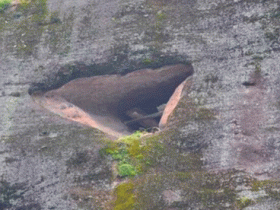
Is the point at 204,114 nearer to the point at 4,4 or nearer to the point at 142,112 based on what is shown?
the point at 142,112

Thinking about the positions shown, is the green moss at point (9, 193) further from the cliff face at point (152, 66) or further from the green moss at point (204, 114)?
the green moss at point (204, 114)

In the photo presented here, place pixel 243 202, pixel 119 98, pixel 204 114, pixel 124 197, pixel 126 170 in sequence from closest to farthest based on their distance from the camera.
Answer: pixel 243 202, pixel 124 197, pixel 126 170, pixel 204 114, pixel 119 98

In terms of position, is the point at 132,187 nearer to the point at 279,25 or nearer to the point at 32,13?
the point at 279,25

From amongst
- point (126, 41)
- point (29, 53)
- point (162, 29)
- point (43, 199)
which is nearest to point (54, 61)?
point (29, 53)

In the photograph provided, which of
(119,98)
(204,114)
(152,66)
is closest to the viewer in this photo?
(204,114)

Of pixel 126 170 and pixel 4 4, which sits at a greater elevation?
pixel 4 4

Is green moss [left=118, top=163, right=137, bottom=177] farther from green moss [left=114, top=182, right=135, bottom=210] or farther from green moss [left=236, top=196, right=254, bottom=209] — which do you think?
green moss [left=236, top=196, right=254, bottom=209]

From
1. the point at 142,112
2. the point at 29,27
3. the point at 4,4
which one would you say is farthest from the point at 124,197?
the point at 4,4

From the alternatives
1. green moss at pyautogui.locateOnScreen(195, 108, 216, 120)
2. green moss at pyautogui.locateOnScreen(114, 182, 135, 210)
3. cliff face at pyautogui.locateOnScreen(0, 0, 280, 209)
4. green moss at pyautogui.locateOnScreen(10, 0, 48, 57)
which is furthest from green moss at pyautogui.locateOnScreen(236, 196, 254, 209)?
green moss at pyautogui.locateOnScreen(10, 0, 48, 57)
